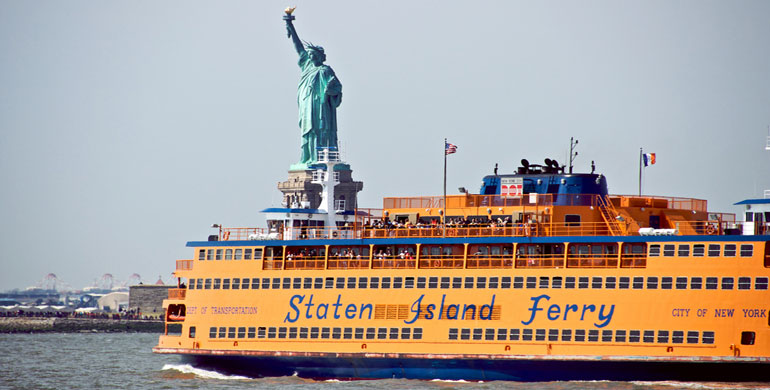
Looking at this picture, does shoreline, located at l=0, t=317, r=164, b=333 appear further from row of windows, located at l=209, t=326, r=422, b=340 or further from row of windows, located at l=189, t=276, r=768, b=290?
row of windows, located at l=209, t=326, r=422, b=340

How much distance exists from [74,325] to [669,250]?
317 ft

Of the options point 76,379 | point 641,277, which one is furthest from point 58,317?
point 641,277

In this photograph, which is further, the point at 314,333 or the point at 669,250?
the point at 314,333

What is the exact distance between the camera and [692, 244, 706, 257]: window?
4684 cm

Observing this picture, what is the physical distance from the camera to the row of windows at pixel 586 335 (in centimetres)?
4638

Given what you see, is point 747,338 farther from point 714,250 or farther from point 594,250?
point 594,250

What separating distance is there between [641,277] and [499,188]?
10148mm

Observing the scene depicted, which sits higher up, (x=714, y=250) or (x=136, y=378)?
(x=714, y=250)

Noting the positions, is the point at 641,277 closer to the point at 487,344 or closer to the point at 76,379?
the point at 487,344

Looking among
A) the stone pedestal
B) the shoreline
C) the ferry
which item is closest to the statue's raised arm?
the stone pedestal

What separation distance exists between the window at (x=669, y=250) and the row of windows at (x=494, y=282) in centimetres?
93

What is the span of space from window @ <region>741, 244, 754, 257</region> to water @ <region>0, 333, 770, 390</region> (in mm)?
4939

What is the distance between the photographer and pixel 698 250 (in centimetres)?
4694

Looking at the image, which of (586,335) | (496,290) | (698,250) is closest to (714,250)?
(698,250)
